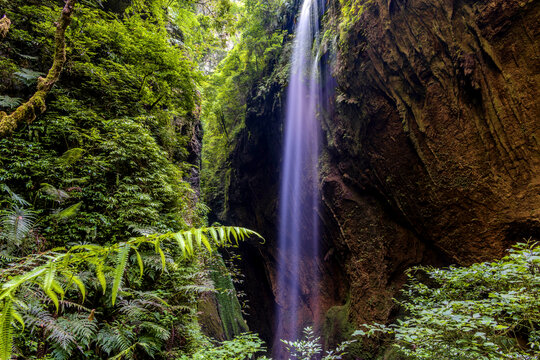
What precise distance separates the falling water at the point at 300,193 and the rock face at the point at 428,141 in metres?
1.19

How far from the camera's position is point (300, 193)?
9.98m

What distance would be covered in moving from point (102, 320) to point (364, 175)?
6.53 m

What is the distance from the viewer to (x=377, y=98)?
19.5ft

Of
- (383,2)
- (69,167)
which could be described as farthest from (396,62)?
(69,167)

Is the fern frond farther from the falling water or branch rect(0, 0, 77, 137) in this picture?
the falling water

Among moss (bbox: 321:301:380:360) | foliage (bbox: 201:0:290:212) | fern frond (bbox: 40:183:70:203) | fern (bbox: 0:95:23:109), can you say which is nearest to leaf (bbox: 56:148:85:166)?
fern frond (bbox: 40:183:70:203)

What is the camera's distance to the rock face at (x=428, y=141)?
155 inches

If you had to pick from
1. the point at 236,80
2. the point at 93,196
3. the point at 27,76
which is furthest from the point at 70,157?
the point at 236,80

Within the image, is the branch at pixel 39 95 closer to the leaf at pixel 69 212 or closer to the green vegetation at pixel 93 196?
the green vegetation at pixel 93 196

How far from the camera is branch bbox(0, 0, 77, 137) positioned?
3197 mm

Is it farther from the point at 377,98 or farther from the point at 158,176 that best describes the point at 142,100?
the point at 377,98

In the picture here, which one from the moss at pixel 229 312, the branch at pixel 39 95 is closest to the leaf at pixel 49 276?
the branch at pixel 39 95

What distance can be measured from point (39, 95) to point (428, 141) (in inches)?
291

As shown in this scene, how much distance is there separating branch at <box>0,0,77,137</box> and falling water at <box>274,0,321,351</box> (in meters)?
6.68
